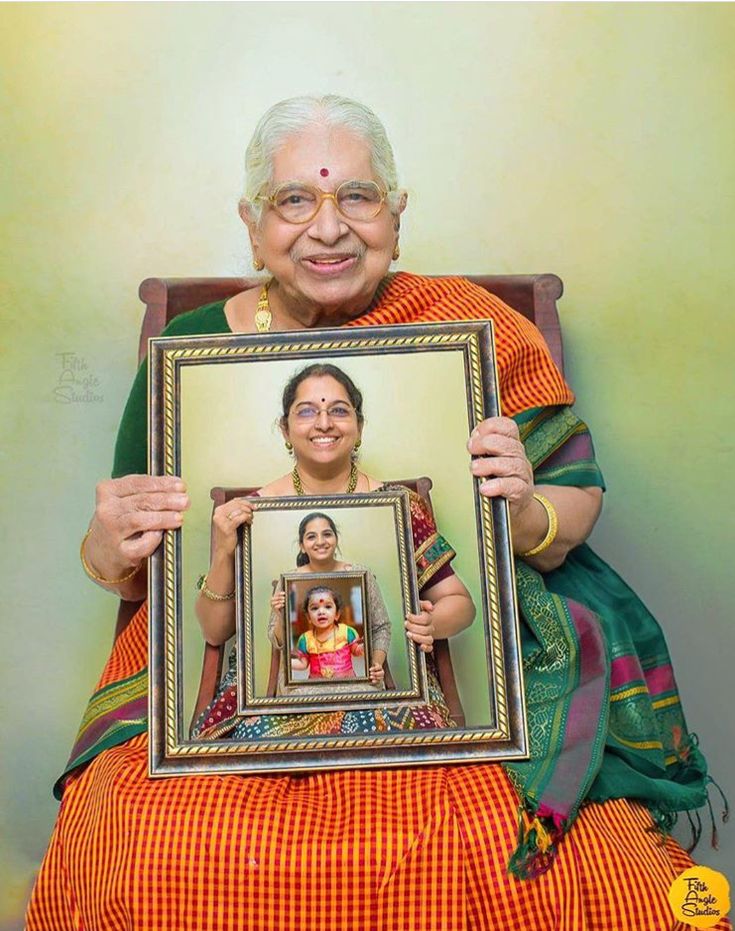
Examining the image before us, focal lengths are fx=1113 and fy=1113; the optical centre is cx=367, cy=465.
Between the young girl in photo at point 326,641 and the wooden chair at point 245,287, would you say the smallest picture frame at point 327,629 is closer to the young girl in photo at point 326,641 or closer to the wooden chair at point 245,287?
the young girl in photo at point 326,641

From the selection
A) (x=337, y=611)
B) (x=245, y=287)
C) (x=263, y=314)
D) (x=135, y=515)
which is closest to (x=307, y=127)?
(x=263, y=314)

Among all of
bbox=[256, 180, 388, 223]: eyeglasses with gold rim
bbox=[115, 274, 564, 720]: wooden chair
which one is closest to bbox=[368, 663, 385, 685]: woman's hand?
bbox=[256, 180, 388, 223]: eyeglasses with gold rim

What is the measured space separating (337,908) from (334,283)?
3.46ft

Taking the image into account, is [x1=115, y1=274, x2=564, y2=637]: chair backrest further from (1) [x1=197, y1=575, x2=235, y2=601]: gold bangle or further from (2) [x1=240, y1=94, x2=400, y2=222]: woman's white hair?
(1) [x1=197, y1=575, x2=235, y2=601]: gold bangle

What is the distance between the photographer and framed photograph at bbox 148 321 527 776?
5.41 feet

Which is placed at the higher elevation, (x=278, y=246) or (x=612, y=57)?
(x=612, y=57)

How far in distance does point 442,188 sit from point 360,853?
1680mm

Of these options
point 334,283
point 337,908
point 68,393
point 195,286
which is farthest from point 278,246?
point 337,908

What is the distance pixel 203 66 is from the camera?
2.69 m

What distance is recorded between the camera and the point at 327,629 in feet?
5.52

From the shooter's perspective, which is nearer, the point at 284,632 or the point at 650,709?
the point at 284,632

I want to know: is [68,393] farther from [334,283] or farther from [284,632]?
[284,632]

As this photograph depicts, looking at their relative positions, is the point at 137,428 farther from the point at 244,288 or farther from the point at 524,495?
the point at 524,495

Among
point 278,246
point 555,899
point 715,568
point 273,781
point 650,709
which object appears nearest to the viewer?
point 555,899
